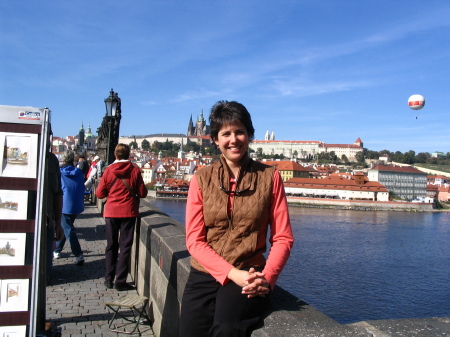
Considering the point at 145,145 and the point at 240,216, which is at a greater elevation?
the point at 145,145

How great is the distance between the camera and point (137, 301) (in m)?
2.65

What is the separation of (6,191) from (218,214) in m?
0.80

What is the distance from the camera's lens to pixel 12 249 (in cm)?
177

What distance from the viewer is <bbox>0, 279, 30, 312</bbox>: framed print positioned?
1756mm

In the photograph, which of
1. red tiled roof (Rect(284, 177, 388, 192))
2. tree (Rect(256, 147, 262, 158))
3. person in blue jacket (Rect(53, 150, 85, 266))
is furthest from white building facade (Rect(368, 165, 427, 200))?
person in blue jacket (Rect(53, 150, 85, 266))

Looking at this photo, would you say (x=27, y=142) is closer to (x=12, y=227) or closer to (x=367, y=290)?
(x=12, y=227)

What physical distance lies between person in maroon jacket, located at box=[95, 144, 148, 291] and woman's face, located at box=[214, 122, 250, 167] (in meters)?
1.80

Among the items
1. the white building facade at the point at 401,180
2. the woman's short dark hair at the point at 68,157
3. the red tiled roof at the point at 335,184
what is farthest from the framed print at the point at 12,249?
the white building facade at the point at 401,180

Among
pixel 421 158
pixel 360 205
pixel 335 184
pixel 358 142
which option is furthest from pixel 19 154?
pixel 421 158

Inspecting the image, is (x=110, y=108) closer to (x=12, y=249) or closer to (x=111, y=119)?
(x=111, y=119)

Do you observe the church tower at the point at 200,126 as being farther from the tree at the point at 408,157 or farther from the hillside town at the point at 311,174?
the tree at the point at 408,157

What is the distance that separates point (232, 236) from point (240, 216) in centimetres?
7

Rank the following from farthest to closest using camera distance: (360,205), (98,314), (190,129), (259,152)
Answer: (190,129) → (259,152) → (360,205) → (98,314)

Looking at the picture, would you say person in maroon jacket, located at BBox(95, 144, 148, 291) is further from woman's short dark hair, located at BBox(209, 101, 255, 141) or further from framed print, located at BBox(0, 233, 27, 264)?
woman's short dark hair, located at BBox(209, 101, 255, 141)
